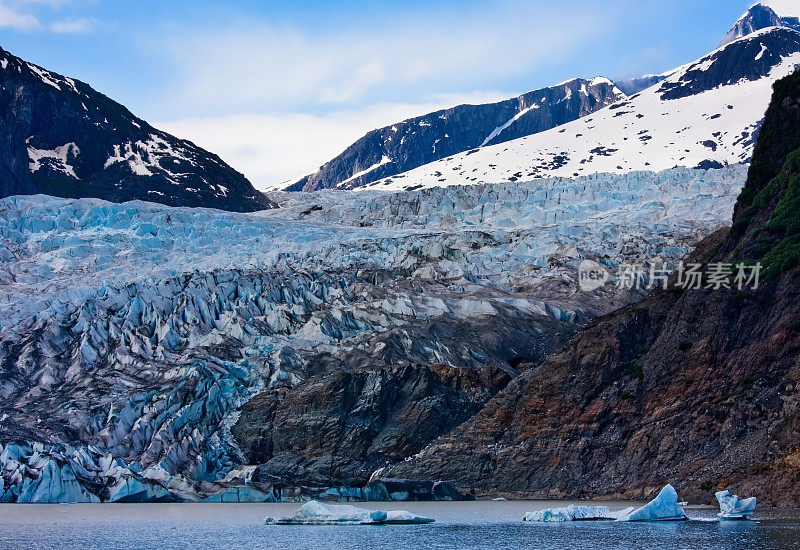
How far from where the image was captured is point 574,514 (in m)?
48.1

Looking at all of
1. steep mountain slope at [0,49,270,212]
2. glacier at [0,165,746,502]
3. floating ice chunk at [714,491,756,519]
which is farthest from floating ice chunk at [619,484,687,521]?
steep mountain slope at [0,49,270,212]

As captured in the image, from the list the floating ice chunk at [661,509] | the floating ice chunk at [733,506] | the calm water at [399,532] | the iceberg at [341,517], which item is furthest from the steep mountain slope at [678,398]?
the iceberg at [341,517]

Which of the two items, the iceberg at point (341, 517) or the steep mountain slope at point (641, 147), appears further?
the steep mountain slope at point (641, 147)

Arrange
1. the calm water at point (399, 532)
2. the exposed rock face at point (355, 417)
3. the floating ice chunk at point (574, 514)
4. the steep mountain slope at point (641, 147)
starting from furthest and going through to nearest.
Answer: the steep mountain slope at point (641, 147), the exposed rock face at point (355, 417), the floating ice chunk at point (574, 514), the calm water at point (399, 532)

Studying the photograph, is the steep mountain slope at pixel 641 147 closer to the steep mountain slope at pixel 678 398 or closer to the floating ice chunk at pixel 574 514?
the steep mountain slope at pixel 678 398

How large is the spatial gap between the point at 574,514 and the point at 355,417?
25.0 meters

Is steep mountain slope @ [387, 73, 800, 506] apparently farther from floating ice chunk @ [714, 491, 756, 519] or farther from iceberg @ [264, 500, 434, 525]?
iceberg @ [264, 500, 434, 525]

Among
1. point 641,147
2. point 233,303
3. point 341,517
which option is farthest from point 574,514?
point 641,147

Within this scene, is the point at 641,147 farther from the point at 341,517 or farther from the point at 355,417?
Result: the point at 341,517

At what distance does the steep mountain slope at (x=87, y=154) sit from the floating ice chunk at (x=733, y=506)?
9404 cm

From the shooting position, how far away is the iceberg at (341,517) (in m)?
46.7

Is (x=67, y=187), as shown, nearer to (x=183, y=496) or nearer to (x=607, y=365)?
(x=183, y=496)

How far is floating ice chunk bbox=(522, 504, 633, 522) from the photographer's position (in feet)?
156

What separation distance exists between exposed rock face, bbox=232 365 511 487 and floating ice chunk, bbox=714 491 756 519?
1022 inches
